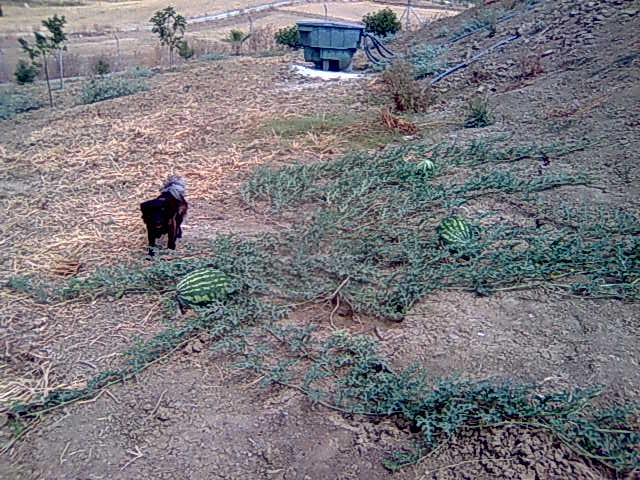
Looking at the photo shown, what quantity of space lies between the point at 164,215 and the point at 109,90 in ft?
22.2

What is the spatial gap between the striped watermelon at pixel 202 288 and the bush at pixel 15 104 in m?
7.22

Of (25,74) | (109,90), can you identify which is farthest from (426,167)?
(25,74)

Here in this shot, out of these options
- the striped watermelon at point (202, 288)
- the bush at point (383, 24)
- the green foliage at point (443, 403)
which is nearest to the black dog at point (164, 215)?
the striped watermelon at point (202, 288)

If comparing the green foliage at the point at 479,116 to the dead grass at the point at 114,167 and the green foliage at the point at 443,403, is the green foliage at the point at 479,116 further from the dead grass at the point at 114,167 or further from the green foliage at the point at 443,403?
the green foliage at the point at 443,403

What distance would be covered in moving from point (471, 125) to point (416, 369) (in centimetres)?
444

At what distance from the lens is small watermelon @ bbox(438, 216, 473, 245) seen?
3736 mm

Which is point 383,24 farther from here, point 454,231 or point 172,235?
point 172,235

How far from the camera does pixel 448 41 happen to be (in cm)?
1071

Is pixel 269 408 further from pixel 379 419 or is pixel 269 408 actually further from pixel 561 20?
pixel 561 20

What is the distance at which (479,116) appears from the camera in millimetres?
6453

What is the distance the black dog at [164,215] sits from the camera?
12.5 ft

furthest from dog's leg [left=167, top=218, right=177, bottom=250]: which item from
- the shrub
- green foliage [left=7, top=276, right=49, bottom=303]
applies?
the shrub

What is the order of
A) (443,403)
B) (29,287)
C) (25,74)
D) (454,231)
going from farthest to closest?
(25,74) → (454,231) → (29,287) → (443,403)

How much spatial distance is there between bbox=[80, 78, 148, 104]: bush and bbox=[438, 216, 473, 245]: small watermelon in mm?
7450
